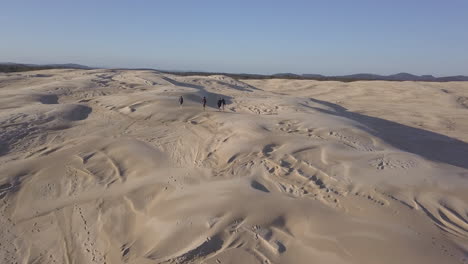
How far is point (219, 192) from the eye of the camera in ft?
20.1

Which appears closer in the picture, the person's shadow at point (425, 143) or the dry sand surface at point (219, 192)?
the dry sand surface at point (219, 192)

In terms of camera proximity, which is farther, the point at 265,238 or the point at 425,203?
the point at 425,203

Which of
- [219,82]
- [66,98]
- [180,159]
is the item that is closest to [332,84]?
[219,82]

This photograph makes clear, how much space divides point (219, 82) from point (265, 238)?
21328 millimetres

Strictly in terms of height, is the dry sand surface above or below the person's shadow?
above

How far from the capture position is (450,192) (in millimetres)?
6086

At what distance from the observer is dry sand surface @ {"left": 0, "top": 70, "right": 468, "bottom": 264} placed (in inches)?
190

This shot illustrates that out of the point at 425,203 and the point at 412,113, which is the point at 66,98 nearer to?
the point at 425,203

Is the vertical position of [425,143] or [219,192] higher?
[219,192]

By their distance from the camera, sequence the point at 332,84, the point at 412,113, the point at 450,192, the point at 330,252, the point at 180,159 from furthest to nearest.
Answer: the point at 332,84 → the point at 412,113 → the point at 180,159 → the point at 450,192 → the point at 330,252

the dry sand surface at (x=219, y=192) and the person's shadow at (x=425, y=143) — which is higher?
the dry sand surface at (x=219, y=192)

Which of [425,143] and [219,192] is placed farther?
[425,143]

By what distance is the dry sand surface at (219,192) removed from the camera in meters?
4.83

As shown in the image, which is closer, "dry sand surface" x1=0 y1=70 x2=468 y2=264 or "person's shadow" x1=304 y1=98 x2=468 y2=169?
"dry sand surface" x1=0 y1=70 x2=468 y2=264
